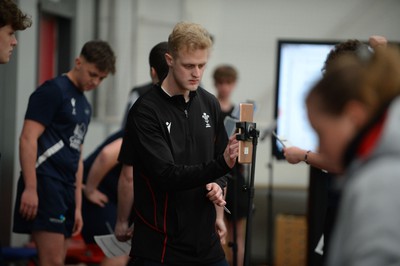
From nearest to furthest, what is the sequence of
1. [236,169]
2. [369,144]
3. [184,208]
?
[369,144]
[184,208]
[236,169]

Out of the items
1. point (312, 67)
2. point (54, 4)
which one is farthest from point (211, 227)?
point (312, 67)

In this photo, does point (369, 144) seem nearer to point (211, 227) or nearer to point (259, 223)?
point (211, 227)

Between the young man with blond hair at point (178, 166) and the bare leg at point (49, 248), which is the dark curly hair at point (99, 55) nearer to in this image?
the bare leg at point (49, 248)

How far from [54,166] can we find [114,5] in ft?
13.2

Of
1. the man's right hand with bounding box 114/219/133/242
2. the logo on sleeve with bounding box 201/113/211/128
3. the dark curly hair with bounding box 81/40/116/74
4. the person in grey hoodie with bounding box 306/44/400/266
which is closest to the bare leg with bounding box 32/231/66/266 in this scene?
the man's right hand with bounding box 114/219/133/242

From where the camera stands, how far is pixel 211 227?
307 centimetres

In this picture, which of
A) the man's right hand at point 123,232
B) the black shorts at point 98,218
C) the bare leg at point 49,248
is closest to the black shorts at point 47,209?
the bare leg at point 49,248

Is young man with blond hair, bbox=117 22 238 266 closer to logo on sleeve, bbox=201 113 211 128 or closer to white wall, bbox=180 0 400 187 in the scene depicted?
logo on sleeve, bbox=201 113 211 128

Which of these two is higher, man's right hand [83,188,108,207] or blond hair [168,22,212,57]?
blond hair [168,22,212,57]

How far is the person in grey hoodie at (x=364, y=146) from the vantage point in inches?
57.9

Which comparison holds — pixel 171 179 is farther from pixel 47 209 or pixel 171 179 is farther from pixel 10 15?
pixel 47 209

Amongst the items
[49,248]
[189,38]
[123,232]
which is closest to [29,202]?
[49,248]

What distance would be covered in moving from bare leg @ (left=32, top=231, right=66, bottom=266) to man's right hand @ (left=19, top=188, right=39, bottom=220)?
159 mm

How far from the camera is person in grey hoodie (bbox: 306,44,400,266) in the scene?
1470mm
